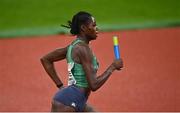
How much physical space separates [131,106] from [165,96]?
0.66 meters

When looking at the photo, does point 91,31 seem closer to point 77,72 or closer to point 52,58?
point 77,72

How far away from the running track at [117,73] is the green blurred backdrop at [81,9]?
365 mm

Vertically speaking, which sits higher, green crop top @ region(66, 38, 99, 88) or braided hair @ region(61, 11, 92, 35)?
braided hair @ region(61, 11, 92, 35)

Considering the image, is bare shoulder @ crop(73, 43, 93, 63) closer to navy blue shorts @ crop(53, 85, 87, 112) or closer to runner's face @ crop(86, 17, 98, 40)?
runner's face @ crop(86, 17, 98, 40)

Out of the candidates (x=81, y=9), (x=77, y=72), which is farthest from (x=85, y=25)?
(x=81, y=9)

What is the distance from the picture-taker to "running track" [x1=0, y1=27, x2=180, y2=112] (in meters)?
8.84

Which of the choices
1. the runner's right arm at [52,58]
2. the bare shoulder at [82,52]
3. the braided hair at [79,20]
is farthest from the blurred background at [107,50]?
the bare shoulder at [82,52]

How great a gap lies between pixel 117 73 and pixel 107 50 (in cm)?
135

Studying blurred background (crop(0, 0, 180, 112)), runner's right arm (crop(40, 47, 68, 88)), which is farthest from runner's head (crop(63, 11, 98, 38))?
blurred background (crop(0, 0, 180, 112))

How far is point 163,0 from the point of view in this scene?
13312 mm

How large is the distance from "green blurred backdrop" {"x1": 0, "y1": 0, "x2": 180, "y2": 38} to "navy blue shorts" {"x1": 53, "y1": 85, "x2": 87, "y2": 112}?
25.2 ft

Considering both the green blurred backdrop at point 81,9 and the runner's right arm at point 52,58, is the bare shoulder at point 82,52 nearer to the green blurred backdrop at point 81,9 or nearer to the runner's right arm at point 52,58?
the runner's right arm at point 52,58

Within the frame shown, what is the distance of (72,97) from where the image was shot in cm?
516

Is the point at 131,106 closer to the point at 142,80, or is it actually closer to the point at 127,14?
the point at 142,80
